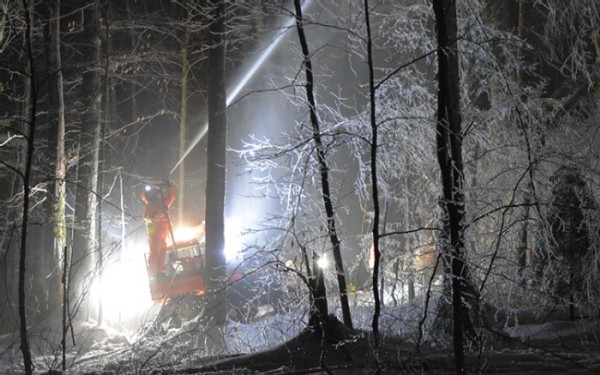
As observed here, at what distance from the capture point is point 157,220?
48.8 feet

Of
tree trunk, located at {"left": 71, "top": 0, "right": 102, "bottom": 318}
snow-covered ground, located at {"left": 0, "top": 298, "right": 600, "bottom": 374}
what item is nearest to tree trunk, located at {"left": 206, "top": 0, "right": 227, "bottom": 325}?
snow-covered ground, located at {"left": 0, "top": 298, "right": 600, "bottom": 374}

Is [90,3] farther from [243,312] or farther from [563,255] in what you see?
[563,255]

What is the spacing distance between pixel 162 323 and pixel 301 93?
8.43m

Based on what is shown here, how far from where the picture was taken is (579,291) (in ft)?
26.3

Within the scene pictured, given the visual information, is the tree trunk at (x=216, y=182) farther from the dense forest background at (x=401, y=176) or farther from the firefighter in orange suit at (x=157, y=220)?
the firefighter in orange suit at (x=157, y=220)

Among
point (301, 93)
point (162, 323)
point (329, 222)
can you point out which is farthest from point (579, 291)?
point (162, 323)

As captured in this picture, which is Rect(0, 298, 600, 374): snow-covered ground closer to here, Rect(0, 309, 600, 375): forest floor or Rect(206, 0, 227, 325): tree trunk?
Rect(0, 309, 600, 375): forest floor

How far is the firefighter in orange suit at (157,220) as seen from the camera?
48.0ft

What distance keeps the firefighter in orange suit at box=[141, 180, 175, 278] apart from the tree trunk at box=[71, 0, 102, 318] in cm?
136

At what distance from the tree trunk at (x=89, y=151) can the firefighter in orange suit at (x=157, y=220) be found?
136cm

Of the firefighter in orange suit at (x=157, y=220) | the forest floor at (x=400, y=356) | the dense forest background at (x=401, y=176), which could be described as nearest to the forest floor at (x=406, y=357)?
the forest floor at (x=400, y=356)

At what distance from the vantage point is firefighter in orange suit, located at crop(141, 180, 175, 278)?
48.0ft

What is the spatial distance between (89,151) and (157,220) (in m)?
→ 2.48

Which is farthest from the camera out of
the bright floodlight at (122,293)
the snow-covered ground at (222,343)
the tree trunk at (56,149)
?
the bright floodlight at (122,293)
